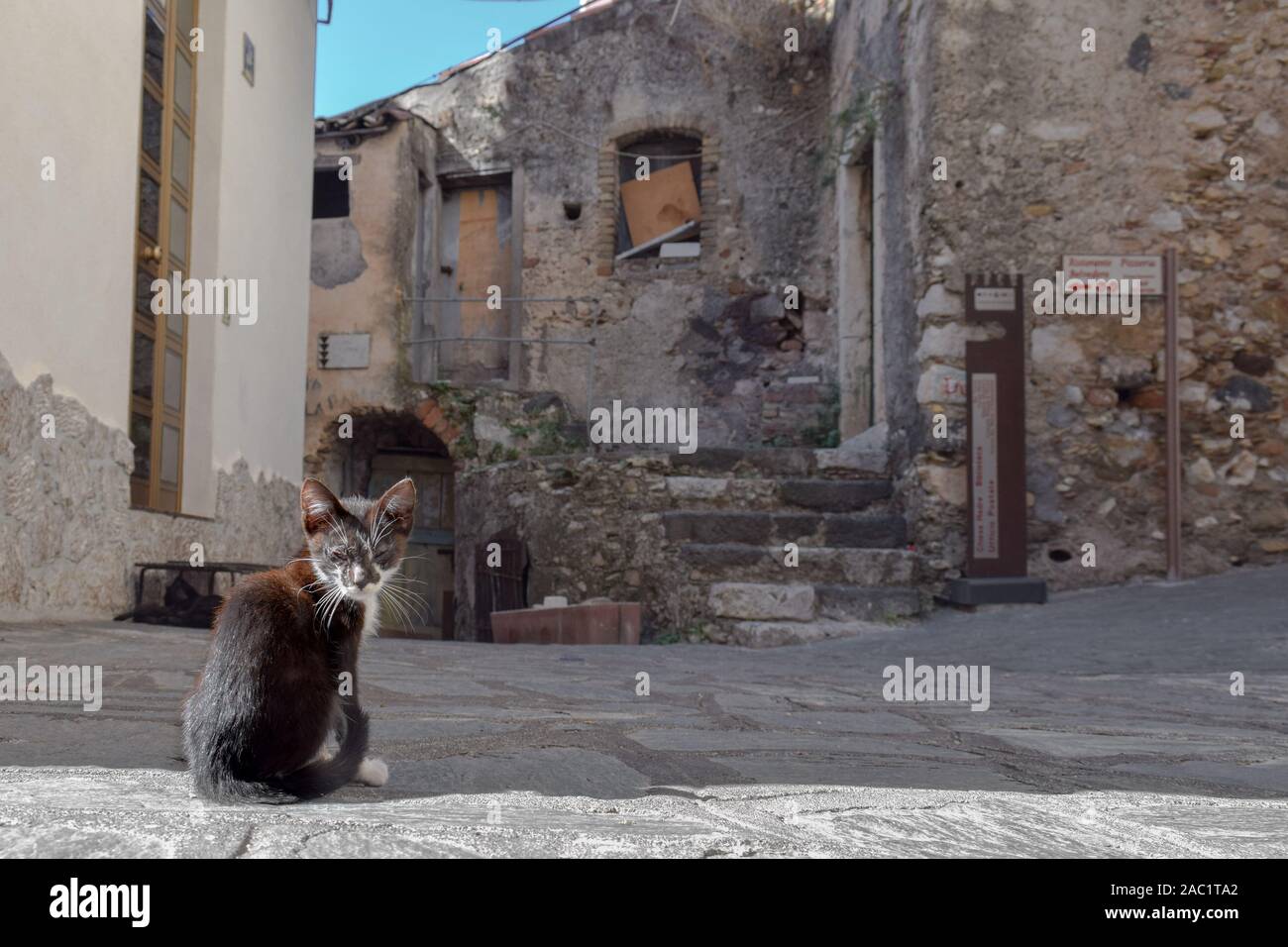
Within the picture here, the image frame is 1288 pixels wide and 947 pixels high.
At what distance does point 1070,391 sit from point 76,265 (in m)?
5.92

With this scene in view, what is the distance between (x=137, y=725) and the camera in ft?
7.80

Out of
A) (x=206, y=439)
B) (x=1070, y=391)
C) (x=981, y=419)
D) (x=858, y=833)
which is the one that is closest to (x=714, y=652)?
(x=981, y=419)

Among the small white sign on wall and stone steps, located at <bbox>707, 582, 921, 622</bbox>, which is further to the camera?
the small white sign on wall

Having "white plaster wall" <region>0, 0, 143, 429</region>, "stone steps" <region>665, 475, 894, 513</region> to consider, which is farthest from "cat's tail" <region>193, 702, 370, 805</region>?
"stone steps" <region>665, 475, 894, 513</region>

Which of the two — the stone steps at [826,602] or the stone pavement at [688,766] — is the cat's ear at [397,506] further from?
the stone steps at [826,602]

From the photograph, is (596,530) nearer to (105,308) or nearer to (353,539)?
(105,308)

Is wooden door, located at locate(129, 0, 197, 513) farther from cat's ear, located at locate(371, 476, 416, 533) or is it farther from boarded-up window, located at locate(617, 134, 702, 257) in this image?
boarded-up window, located at locate(617, 134, 702, 257)

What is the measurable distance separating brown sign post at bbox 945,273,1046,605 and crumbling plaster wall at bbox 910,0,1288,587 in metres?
0.21

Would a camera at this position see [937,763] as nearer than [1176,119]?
Yes

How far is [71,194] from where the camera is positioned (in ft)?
16.3

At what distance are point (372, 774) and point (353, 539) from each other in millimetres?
406

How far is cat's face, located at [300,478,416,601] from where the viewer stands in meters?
1.75
